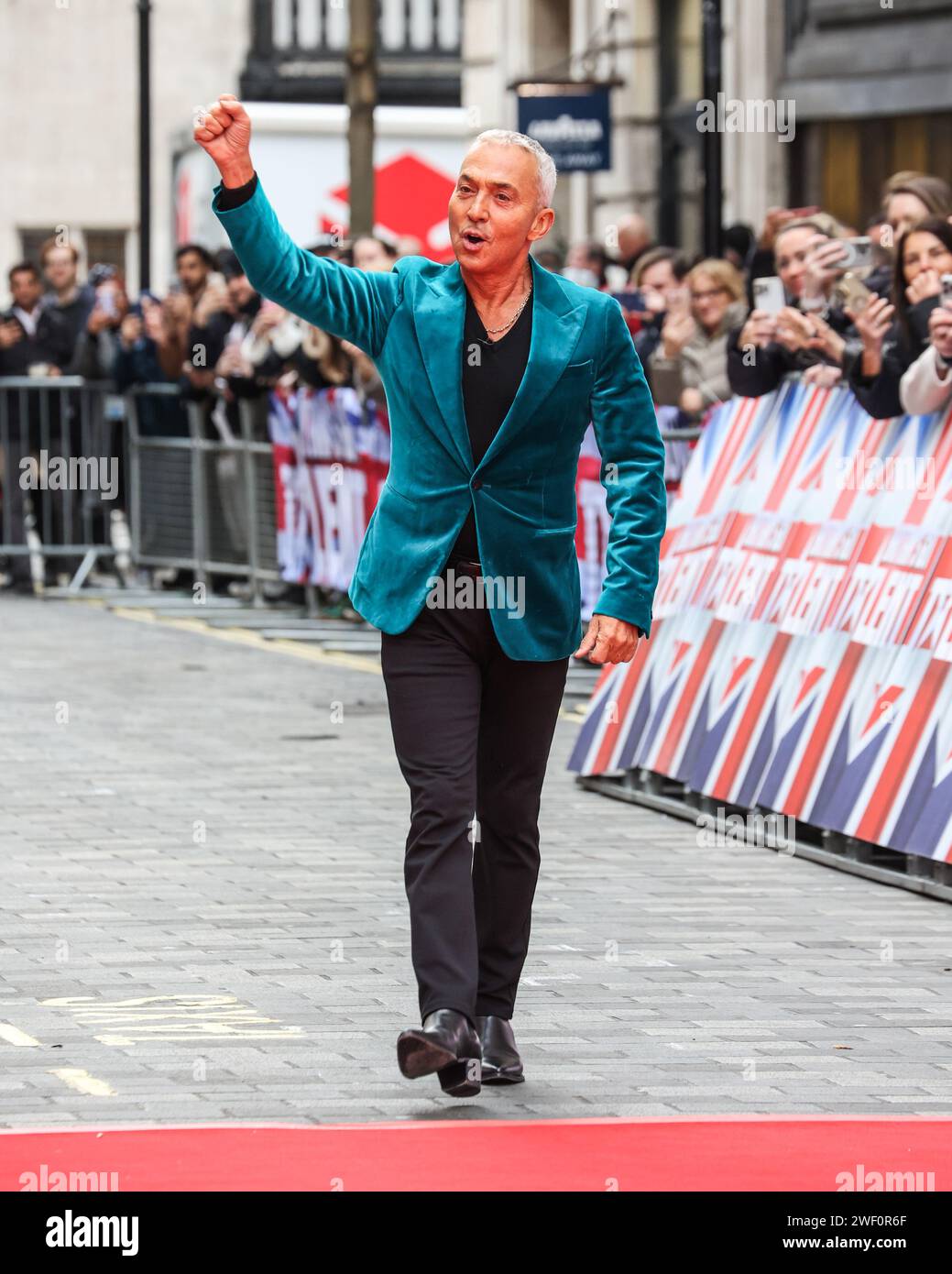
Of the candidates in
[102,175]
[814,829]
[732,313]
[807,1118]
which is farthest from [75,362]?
[102,175]

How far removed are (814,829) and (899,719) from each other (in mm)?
1030

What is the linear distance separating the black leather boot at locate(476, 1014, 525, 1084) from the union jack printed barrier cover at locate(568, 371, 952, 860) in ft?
8.83

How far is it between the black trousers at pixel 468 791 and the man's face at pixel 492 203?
27.5 inches

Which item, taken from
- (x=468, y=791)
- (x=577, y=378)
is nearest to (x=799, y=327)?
(x=577, y=378)

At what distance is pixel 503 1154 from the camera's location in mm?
5949

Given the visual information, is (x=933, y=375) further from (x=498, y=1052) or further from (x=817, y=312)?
(x=498, y=1052)

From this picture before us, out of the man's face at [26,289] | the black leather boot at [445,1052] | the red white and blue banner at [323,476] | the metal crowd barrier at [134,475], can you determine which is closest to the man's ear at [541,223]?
A: the black leather boot at [445,1052]

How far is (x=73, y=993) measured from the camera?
25.1 ft

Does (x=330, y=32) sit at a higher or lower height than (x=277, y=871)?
higher

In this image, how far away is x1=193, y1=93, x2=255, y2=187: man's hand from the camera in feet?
20.1

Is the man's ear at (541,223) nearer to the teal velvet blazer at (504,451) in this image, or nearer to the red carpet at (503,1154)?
the teal velvet blazer at (504,451)

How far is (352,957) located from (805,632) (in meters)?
2.65

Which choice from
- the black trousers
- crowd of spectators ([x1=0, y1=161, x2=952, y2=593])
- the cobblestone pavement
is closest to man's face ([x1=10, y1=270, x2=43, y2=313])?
crowd of spectators ([x1=0, y1=161, x2=952, y2=593])
